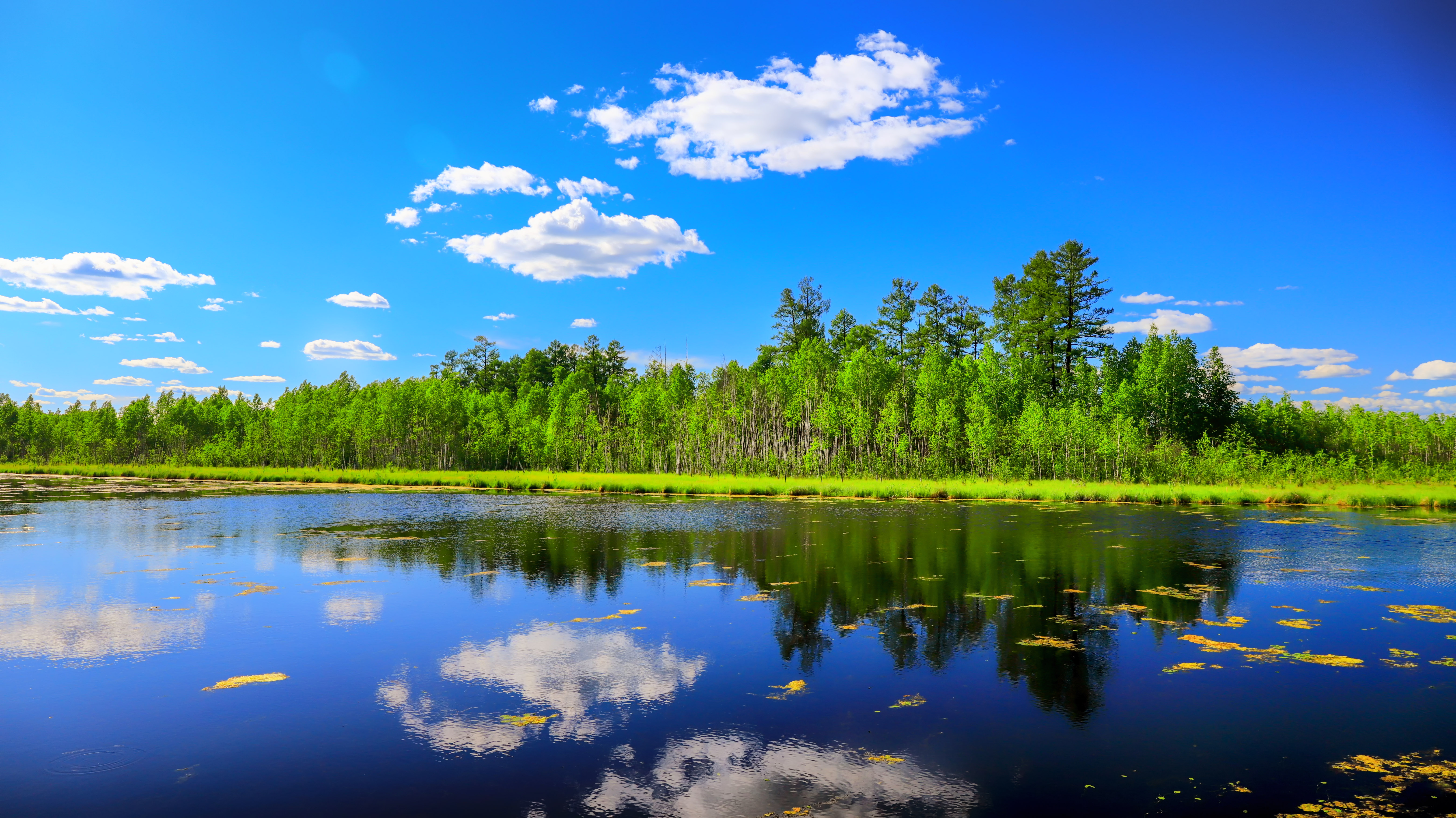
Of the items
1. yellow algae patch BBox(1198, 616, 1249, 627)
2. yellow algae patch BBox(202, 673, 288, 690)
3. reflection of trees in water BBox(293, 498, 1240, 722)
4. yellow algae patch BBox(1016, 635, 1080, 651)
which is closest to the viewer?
yellow algae patch BBox(202, 673, 288, 690)

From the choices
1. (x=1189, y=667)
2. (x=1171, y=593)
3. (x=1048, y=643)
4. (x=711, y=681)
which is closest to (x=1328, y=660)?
(x=1189, y=667)

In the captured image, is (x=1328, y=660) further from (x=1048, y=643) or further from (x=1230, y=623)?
(x=1048, y=643)

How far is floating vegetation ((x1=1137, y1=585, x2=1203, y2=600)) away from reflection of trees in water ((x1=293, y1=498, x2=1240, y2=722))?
14 cm

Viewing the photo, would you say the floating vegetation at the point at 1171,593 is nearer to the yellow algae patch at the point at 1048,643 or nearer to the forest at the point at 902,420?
the yellow algae patch at the point at 1048,643

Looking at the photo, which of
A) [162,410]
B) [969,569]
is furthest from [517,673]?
[162,410]

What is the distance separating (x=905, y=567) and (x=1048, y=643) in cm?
635

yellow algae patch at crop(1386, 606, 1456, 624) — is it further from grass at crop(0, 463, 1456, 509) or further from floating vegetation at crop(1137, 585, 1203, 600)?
grass at crop(0, 463, 1456, 509)

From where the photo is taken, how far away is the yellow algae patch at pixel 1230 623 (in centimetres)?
1092

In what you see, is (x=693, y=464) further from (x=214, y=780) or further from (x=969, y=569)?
(x=214, y=780)

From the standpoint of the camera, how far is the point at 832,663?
29.5 feet

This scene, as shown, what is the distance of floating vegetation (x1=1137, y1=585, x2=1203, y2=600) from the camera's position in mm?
12898

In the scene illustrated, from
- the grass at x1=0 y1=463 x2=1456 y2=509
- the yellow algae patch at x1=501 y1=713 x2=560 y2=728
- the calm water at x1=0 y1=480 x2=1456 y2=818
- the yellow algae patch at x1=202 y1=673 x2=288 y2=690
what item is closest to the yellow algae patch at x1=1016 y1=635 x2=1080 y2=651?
the calm water at x1=0 y1=480 x2=1456 y2=818

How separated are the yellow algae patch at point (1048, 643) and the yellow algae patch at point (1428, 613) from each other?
20.7ft

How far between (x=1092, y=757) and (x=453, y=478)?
52653 millimetres
